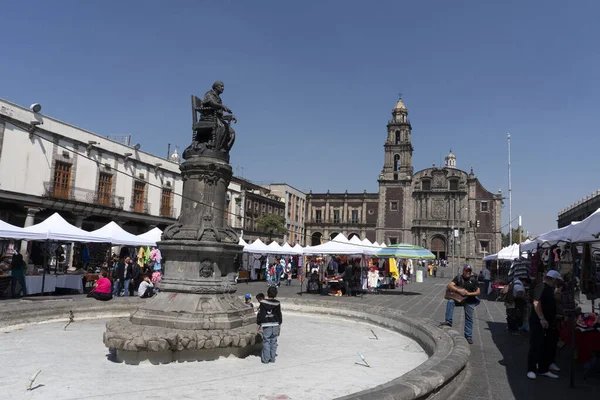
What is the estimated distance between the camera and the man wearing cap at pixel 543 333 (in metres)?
6.08

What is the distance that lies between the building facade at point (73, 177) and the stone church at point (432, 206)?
127 ft

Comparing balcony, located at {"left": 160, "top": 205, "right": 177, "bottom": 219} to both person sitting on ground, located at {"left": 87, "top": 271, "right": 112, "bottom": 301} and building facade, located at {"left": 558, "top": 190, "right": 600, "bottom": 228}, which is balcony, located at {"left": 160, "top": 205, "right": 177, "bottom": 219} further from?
building facade, located at {"left": 558, "top": 190, "right": 600, "bottom": 228}

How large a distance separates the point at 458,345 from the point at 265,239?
162 feet

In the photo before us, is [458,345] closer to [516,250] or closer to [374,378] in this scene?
[374,378]

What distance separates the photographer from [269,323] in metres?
6.52

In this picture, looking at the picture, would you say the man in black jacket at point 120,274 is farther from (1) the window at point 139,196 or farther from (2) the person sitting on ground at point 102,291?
(1) the window at point 139,196

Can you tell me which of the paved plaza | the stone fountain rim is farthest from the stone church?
the paved plaza

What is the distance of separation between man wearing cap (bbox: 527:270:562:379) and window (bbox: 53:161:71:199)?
2790 centimetres

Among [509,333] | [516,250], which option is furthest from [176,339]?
[516,250]

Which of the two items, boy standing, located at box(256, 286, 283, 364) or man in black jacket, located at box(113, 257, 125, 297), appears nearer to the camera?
boy standing, located at box(256, 286, 283, 364)

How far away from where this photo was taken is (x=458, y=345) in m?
6.77

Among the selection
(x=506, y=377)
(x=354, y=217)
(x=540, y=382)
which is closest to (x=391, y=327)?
(x=506, y=377)

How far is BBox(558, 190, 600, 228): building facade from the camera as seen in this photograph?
2053 inches

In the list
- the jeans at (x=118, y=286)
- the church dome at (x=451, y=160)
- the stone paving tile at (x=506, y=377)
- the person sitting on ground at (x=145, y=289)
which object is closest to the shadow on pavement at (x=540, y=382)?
the stone paving tile at (x=506, y=377)
